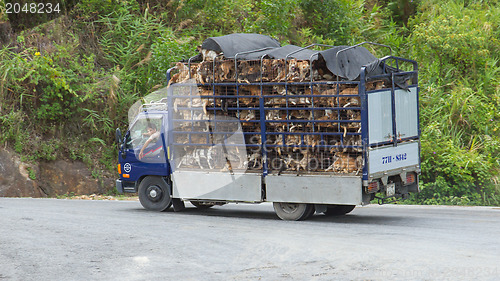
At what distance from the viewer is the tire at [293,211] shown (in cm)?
1150

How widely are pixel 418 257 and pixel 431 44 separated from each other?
11376mm

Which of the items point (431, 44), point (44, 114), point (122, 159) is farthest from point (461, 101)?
point (44, 114)

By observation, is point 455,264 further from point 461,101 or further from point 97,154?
point 97,154

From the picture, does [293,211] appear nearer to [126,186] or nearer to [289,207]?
[289,207]

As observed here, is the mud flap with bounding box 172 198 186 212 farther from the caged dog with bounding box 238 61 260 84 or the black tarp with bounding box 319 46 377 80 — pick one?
the black tarp with bounding box 319 46 377 80

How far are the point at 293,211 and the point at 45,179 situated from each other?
912 centimetres

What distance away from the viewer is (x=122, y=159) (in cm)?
1325

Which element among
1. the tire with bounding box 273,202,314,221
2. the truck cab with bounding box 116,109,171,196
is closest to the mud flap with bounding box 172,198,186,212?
the truck cab with bounding box 116,109,171,196

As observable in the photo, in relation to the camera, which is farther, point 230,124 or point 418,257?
point 230,124

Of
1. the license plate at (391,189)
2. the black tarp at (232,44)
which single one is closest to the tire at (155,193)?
the black tarp at (232,44)

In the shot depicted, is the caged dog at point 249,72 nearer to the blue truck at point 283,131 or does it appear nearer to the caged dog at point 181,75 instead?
the blue truck at point 283,131

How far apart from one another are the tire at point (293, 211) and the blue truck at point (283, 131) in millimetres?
20

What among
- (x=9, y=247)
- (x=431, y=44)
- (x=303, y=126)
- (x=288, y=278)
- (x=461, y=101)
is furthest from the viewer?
(x=431, y=44)

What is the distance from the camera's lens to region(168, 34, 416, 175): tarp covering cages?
1103cm
